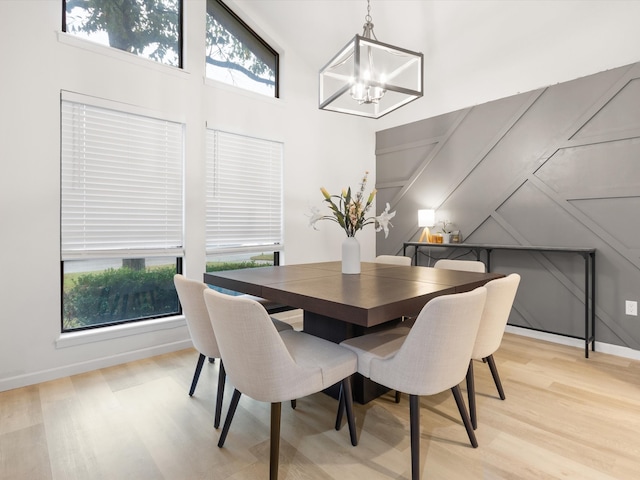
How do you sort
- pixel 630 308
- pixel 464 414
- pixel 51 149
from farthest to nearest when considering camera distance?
pixel 630 308 < pixel 51 149 < pixel 464 414

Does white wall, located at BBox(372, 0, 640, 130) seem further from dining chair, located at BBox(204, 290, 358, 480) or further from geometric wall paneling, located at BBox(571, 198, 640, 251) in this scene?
dining chair, located at BBox(204, 290, 358, 480)

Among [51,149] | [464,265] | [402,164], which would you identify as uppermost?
[402,164]

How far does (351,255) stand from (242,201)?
71.0 inches

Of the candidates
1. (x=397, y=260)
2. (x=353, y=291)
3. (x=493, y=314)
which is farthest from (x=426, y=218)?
(x=353, y=291)

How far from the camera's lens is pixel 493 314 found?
6.38ft

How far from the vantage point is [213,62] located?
11.8 feet

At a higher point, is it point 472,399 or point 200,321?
point 200,321

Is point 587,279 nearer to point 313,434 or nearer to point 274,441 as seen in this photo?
point 313,434

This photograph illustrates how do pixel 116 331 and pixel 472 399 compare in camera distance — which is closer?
pixel 472 399

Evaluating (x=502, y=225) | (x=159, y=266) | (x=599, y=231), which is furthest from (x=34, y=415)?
(x=599, y=231)

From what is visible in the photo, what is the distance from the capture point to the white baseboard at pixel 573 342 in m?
3.04

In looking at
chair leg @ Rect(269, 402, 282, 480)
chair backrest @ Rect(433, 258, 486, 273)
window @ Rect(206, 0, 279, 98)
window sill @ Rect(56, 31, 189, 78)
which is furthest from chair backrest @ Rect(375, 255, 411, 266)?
window sill @ Rect(56, 31, 189, 78)

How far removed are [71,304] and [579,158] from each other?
4.70 metres

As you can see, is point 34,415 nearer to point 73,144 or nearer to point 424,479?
point 73,144
